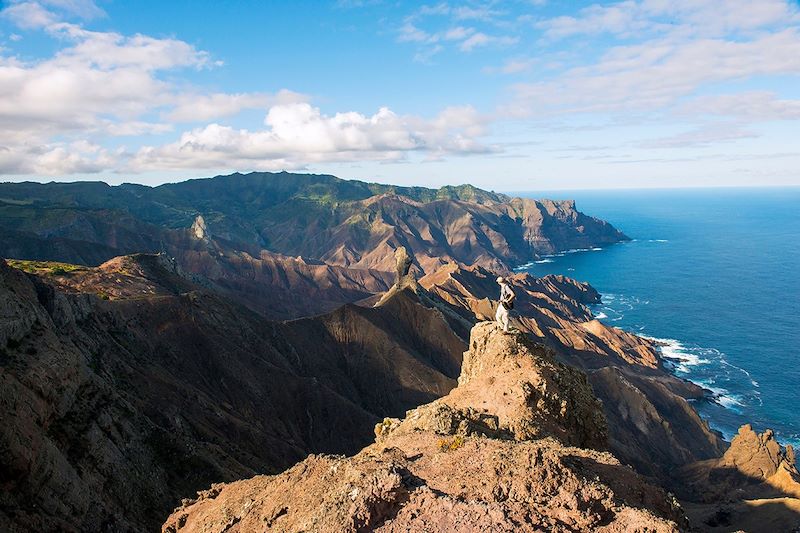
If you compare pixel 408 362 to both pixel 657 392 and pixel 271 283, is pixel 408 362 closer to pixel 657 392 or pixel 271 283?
pixel 657 392

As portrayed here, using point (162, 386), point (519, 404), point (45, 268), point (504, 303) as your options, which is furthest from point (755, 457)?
point (45, 268)

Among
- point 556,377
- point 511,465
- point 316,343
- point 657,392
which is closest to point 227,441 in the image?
point 556,377

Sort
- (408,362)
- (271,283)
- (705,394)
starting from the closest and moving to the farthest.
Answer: (408,362) < (705,394) < (271,283)

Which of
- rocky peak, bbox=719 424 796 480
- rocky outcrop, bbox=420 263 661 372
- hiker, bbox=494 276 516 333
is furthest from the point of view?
rocky outcrop, bbox=420 263 661 372

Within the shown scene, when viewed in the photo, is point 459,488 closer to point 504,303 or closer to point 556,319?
point 504,303

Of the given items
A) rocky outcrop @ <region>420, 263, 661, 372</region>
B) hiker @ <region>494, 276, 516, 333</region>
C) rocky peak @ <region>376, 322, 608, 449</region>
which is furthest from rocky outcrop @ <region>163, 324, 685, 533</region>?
rocky outcrop @ <region>420, 263, 661, 372</region>

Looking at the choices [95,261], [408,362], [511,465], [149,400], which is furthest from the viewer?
[95,261]

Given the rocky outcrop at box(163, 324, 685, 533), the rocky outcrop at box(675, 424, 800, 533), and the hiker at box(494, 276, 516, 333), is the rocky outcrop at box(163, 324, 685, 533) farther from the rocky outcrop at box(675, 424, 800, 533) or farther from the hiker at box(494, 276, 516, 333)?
the rocky outcrop at box(675, 424, 800, 533)
